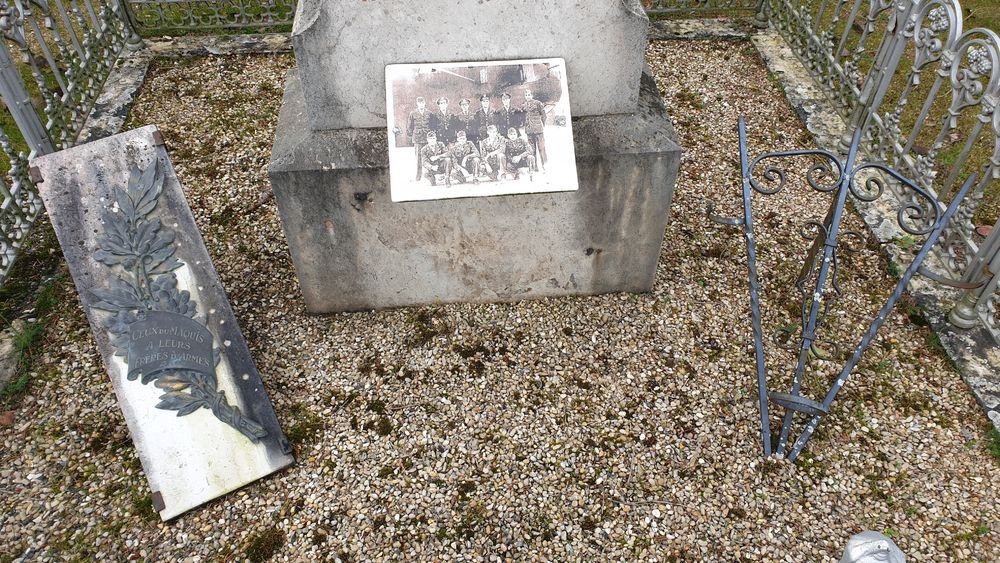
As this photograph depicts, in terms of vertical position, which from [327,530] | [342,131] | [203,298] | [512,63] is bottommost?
[327,530]

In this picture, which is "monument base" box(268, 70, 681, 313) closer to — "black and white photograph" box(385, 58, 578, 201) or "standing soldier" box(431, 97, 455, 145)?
"black and white photograph" box(385, 58, 578, 201)

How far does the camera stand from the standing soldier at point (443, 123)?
378 centimetres

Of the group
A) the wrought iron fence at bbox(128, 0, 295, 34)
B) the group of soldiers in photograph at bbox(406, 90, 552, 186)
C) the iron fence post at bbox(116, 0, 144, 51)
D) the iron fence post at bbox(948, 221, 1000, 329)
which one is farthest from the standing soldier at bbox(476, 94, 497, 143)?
the iron fence post at bbox(116, 0, 144, 51)

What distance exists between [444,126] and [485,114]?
25cm

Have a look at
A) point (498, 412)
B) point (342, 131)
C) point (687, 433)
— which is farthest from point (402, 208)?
point (687, 433)

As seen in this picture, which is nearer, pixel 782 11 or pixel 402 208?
pixel 402 208

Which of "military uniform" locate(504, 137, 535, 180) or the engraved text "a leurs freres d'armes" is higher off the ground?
"military uniform" locate(504, 137, 535, 180)

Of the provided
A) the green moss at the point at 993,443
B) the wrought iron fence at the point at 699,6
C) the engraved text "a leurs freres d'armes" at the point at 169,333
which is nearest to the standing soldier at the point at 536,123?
the engraved text "a leurs freres d'armes" at the point at 169,333

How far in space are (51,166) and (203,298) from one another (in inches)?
42.7

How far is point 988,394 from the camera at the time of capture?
13.2 ft

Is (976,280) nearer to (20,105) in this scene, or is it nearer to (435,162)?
(435,162)

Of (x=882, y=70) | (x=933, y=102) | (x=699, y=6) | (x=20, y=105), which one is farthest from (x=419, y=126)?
(x=699, y=6)

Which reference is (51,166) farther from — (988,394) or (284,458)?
(988,394)

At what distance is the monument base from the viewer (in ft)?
12.9
